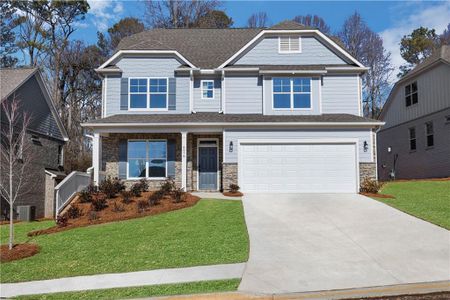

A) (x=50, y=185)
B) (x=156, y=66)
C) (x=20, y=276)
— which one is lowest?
(x=20, y=276)

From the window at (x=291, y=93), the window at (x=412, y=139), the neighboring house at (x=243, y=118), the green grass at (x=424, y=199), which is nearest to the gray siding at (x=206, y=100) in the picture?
the neighboring house at (x=243, y=118)

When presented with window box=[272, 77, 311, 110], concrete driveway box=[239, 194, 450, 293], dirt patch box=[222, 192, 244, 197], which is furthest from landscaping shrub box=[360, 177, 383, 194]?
dirt patch box=[222, 192, 244, 197]

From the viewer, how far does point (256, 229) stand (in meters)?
11.5

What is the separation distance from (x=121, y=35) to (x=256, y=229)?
3127 cm

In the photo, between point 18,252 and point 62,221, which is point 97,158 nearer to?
point 62,221

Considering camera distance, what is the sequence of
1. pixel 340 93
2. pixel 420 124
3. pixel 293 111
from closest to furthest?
1. pixel 293 111
2. pixel 340 93
3. pixel 420 124

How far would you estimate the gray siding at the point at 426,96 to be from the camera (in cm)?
2195

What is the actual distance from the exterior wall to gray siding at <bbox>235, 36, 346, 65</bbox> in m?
6.99

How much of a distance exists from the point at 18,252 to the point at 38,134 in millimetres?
13274

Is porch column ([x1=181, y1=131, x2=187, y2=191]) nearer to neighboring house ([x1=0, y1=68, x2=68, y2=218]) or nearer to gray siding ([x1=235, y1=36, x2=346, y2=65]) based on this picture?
gray siding ([x1=235, y1=36, x2=346, y2=65])

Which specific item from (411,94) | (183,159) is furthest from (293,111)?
(411,94)

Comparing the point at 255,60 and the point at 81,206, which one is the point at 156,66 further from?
the point at 81,206

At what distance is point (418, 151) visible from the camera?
2439 cm

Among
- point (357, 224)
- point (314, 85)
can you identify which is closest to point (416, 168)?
point (314, 85)
